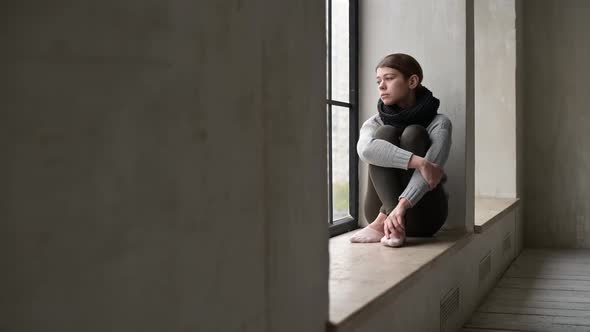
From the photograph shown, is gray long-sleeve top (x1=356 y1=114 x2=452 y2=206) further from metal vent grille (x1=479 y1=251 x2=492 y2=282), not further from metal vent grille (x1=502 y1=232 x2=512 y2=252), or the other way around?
metal vent grille (x1=502 y1=232 x2=512 y2=252)

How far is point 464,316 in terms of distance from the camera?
3.00m

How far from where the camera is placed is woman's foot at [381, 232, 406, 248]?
A: 2631 mm

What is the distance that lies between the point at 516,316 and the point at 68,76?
2.76 meters

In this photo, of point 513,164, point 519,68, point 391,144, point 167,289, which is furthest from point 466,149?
point 167,289

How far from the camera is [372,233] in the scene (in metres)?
2.79

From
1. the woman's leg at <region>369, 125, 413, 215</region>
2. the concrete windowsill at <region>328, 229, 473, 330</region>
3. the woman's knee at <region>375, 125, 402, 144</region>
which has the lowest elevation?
the concrete windowsill at <region>328, 229, 473, 330</region>

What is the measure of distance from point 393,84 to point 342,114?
17.6 inches

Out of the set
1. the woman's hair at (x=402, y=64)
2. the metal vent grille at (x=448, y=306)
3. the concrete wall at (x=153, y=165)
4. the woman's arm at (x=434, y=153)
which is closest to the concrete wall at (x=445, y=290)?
the metal vent grille at (x=448, y=306)

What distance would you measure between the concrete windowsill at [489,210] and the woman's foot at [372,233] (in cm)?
76

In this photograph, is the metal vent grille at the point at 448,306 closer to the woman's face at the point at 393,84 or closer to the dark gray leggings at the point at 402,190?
the dark gray leggings at the point at 402,190

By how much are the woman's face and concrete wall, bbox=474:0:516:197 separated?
2156 mm

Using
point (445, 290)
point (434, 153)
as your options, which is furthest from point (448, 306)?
point (434, 153)

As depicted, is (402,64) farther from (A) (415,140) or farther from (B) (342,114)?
(B) (342,114)

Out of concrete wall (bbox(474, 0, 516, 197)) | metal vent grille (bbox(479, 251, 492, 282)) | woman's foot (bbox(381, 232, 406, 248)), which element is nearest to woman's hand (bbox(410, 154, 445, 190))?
woman's foot (bbox(381, 232, 406, 248))
